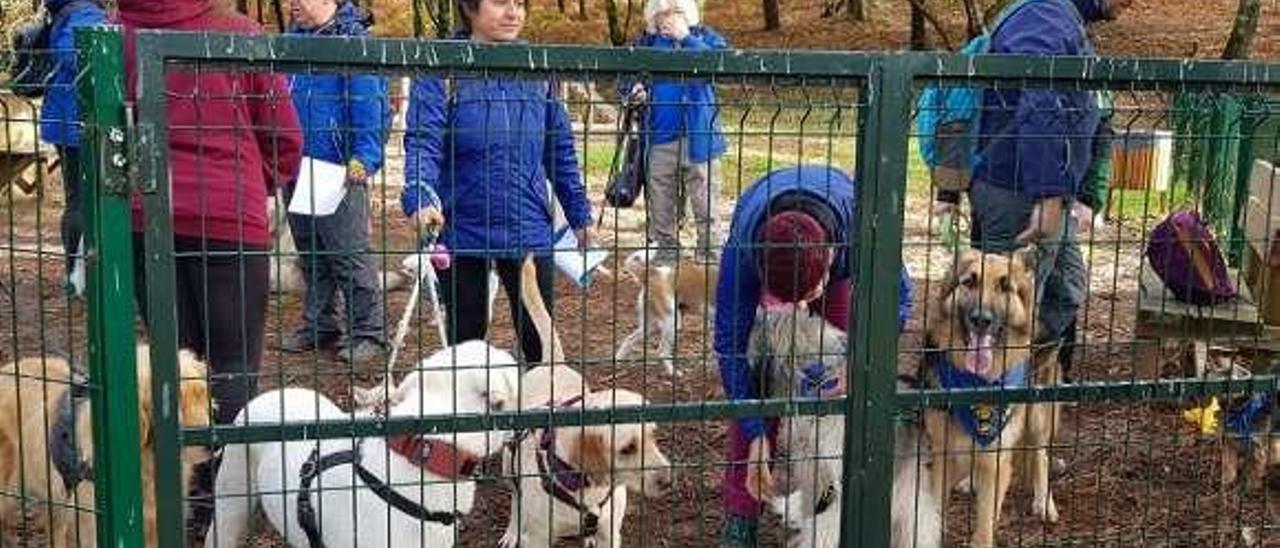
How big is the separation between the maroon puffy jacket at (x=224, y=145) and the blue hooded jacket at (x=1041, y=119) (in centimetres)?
182

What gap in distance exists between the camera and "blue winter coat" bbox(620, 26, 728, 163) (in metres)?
3.34

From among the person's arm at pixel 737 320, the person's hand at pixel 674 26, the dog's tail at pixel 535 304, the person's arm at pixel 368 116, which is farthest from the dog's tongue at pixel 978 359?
the person's hand at pixel 674 26

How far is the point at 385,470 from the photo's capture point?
353cm

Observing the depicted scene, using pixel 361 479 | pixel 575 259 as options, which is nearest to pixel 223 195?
pixel 361 479

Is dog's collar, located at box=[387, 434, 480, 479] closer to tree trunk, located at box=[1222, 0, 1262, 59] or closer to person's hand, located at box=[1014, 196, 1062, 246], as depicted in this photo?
person's hand, located at box=[1014, 196, 1062, 246]

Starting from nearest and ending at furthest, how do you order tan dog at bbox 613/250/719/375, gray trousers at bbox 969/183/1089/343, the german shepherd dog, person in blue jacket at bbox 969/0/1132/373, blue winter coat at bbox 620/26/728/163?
blue winter coat at bbox 620/26/728/163
the german shepherd dog
person in blue jacket at bbox 969/0/1132/373
gray trousers at bbox 969/183/1089/343
tan dog at bbox 613/250/719/375

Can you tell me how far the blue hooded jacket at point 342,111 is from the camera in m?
3.44

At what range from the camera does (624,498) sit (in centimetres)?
478

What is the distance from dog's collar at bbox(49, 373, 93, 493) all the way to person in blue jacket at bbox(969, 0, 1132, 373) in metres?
2.36

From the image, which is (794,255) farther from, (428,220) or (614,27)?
(614,27)

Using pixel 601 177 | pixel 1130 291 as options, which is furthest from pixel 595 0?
pixel 1130 291

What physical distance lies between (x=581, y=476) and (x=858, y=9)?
1218 inches

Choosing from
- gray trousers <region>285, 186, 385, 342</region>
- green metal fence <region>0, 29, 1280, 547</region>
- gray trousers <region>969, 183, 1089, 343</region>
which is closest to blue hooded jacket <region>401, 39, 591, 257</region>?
green metal fence <region>0, 29, 1280, 547</region>

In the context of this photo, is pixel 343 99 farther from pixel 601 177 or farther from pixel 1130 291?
pixel 601 177
